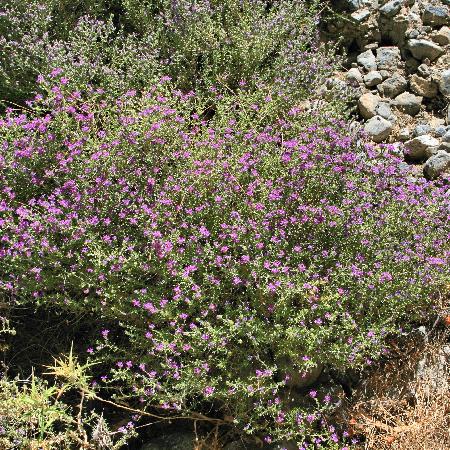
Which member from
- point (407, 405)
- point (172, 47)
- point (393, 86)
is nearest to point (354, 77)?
point (393, 86)

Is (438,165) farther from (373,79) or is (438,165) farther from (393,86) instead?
(373,79)

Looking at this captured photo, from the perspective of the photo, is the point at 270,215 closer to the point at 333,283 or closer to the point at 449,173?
the point at 333,283

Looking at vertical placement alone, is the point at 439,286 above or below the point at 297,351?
above

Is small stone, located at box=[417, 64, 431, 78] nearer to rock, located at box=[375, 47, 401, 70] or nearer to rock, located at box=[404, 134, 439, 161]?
rock, located at box=[375, 47, 401, 70]

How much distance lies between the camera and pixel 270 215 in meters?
2.91

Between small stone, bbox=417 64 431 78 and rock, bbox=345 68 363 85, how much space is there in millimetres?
414

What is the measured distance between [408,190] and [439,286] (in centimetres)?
56

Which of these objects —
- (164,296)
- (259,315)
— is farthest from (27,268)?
(259,315)

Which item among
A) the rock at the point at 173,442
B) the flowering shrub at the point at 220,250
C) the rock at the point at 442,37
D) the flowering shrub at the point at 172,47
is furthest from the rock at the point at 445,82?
the rock at the point at 173,442

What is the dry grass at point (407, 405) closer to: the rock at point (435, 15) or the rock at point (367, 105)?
the rock at point (367, 105)

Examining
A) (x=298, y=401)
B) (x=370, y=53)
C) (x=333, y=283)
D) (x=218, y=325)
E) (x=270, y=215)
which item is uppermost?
(x=370, y=53)

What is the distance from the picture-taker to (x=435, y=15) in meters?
4.14

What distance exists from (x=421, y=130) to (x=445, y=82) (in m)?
0.41

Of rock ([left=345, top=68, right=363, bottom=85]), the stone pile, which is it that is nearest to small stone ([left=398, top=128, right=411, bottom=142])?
the stone pile
